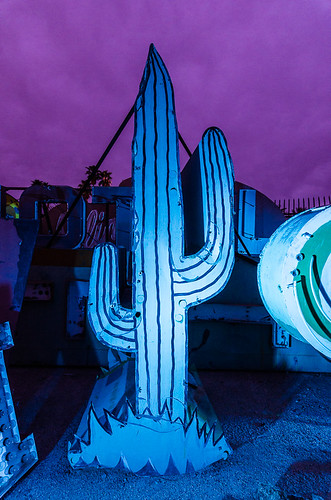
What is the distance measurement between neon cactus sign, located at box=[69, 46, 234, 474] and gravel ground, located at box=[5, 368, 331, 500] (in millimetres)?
150

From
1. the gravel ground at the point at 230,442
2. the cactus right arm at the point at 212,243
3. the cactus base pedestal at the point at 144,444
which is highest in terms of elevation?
the cactus right arm at the point at 212,243

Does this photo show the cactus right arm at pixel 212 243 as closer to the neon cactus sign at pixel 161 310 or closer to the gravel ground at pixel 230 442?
the neon cactus sign at pixel 161 310

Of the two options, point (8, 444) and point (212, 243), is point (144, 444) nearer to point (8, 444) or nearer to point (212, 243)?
point (8, 444)

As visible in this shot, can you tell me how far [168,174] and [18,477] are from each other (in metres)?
2.66

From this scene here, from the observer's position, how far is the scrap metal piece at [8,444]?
1.98 meters

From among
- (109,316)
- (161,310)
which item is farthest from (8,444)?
(161,310)

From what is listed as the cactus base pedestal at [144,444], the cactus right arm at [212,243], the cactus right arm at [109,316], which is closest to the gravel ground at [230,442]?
the cactus base pedestal at [144,444]

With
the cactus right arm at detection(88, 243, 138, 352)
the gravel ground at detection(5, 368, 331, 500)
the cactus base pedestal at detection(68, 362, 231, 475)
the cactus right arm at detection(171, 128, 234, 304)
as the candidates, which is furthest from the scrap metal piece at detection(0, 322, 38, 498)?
the cactus right arm at detection(171, 128, 234, 304)

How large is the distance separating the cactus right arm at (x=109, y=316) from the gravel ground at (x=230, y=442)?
3.50ft

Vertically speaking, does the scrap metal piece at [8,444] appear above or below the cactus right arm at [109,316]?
below

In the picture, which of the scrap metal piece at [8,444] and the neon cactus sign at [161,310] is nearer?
the scrap metal piece at [8,444]

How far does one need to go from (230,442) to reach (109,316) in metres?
1.77

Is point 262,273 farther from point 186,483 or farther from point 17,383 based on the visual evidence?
point 17,383

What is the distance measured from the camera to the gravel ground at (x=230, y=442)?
6.64ft
